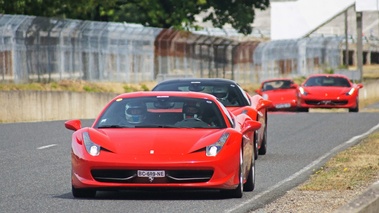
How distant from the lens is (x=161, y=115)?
43.9 ft

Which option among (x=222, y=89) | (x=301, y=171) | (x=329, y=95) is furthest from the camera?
(x=329, y=95)

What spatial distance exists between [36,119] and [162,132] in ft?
73.7

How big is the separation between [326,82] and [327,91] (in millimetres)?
1944

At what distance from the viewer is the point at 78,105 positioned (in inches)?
1486

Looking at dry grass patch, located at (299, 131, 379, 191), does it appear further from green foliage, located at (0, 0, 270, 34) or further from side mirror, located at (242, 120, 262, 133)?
green foliage, located at (0, 0, 270, 34)

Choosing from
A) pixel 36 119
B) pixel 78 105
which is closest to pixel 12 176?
pixel 36 119

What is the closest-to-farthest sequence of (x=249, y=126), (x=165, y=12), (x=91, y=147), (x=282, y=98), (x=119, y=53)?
1. (x=91, y=147)
2. (x=249, y=126)
3. (x=282, y=98)
4. (x=119, y=53)
5. (x=165, y=12)

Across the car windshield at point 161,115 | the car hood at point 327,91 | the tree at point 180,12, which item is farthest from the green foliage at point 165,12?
the car windshield at point 161,115

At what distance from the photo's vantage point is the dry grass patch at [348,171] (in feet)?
45.6

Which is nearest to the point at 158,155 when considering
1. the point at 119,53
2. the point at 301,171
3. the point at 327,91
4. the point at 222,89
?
the point at 301,171

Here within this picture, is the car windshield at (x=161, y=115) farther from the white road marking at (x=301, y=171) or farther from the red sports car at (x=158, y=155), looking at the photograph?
the white road marking at (x=301, y=171)

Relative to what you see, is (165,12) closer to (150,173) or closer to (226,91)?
(226,91)

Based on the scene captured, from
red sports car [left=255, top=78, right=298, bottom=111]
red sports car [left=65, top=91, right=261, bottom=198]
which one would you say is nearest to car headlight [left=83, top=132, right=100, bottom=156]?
red sports car [left=65, top=91, right=261, bottom=198]

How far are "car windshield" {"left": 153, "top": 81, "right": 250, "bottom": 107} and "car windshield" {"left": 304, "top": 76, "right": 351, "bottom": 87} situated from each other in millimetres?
23346
